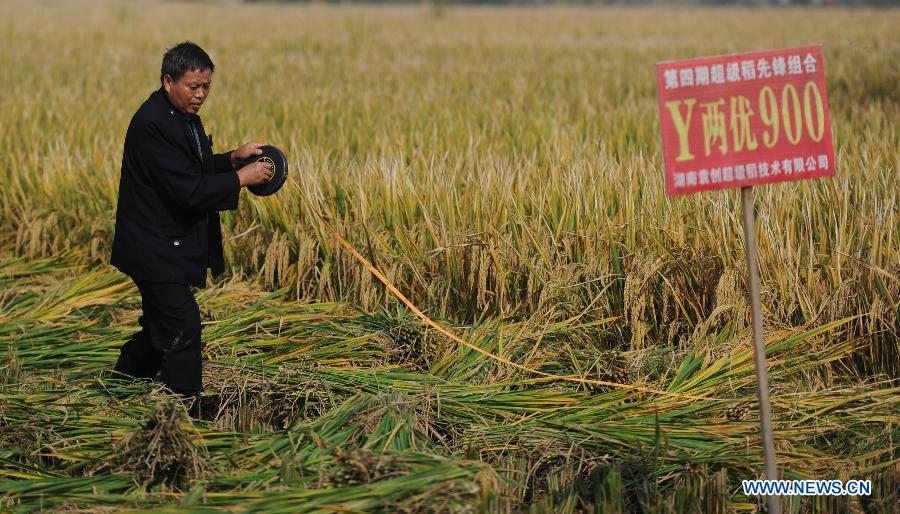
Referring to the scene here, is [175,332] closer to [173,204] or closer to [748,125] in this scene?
[173,204]

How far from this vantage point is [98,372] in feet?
11.3

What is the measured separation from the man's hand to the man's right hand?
14cm

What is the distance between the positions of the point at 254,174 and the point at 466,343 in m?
0.89

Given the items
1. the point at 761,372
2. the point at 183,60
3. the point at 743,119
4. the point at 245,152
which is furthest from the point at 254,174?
the point at 761,372

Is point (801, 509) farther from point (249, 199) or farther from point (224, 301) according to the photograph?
point (249, 199)

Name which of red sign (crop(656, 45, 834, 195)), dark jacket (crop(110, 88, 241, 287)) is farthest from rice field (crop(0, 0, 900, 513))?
red sign (crop(656, 45, 834, 195))

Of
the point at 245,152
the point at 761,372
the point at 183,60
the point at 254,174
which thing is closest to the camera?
the point at 761,372

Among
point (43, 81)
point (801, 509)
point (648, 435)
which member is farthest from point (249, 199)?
point (43, 81)

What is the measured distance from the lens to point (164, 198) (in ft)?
10.2

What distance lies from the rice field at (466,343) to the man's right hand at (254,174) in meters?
0.59

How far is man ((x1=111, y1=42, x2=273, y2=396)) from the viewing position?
304cm

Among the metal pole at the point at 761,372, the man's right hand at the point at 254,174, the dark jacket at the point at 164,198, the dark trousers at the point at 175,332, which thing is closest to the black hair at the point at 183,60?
the dark jacket at the point at 164,198

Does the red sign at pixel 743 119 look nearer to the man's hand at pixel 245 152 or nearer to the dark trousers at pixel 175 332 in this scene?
the man's hand at pixel 245 152

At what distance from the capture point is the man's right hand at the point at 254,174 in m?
3.12
